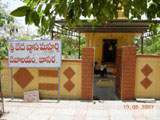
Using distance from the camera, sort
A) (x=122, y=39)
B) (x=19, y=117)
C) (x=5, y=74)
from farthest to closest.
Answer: (x=122, y=39) < (x=5, y=74) < (x=19, y=117)

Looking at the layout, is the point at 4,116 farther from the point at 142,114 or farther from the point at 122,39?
the point at 122,39

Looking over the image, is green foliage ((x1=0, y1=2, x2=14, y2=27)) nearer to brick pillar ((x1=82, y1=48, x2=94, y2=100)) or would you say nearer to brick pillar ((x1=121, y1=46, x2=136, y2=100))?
brick pillar ((x1=82, y1=48, x2=94, y2=100))

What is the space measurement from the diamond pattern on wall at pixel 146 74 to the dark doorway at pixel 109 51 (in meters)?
9.07

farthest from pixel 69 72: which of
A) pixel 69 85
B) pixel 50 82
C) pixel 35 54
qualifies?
pixel 35 54

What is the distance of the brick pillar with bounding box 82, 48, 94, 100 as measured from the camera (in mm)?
5391

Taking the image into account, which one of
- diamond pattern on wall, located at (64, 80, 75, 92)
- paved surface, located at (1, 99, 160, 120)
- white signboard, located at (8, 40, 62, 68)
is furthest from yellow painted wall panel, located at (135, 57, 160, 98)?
white signboard, located at (8, 40, 62, 68)

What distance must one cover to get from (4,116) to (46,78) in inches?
74.6

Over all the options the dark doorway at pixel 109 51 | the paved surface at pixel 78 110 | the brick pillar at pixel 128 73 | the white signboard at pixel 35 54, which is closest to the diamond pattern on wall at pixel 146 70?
the brick pillar at pixel 128 73

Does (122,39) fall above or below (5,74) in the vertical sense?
above

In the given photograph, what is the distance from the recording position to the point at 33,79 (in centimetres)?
576

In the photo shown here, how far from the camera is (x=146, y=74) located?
548 cm

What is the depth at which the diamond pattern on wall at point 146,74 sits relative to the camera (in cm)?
546

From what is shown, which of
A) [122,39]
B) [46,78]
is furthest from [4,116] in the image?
[122,39]

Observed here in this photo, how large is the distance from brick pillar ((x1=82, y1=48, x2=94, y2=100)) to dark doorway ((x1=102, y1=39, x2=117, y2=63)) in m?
9.30
